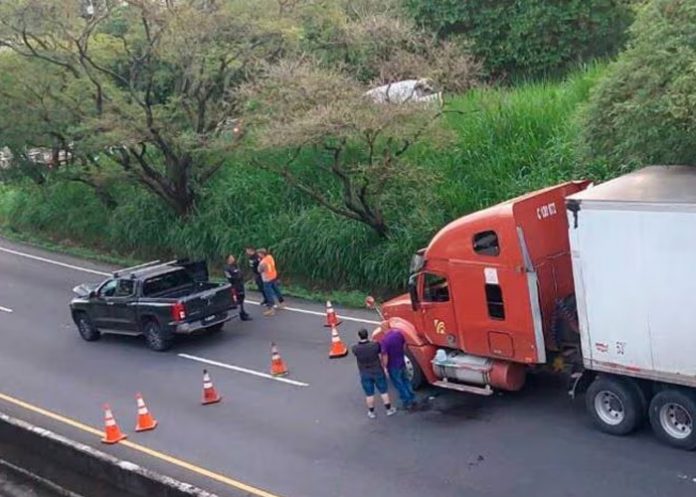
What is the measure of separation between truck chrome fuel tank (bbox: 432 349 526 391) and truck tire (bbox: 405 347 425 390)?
1.33 feet

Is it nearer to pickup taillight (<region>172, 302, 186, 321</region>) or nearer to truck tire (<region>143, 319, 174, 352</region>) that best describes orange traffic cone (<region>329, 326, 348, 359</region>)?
pickup taillight (<region>172, 302, 186, 321</region>)

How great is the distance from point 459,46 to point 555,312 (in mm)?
13185

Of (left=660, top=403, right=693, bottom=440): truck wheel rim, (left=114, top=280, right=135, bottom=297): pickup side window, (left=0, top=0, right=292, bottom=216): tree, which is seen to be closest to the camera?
(left=660, top=403, right=693, bottom=440): truck wheel rim

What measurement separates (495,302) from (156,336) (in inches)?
340

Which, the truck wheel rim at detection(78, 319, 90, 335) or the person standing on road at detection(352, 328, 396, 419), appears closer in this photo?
the person standing on road at detection(352, 328, 396, 419)

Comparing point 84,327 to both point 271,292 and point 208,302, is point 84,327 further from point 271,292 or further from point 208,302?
point 271,292

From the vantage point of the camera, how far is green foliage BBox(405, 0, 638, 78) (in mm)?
27078

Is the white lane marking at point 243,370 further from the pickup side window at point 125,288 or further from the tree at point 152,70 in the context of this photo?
the tree at point 152,70

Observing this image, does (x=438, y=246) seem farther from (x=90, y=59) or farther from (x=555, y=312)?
(x=90, y=59)

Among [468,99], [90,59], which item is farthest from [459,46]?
[90,59]

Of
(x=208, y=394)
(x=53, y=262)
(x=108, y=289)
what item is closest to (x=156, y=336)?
(x=108, y=289)

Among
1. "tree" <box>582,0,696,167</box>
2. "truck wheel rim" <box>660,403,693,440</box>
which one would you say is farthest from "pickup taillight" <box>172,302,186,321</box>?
"truck wheel rim" <box>660,403,693,440</box>

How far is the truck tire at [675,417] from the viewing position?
12.3 meters

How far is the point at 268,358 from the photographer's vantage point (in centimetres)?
1898
